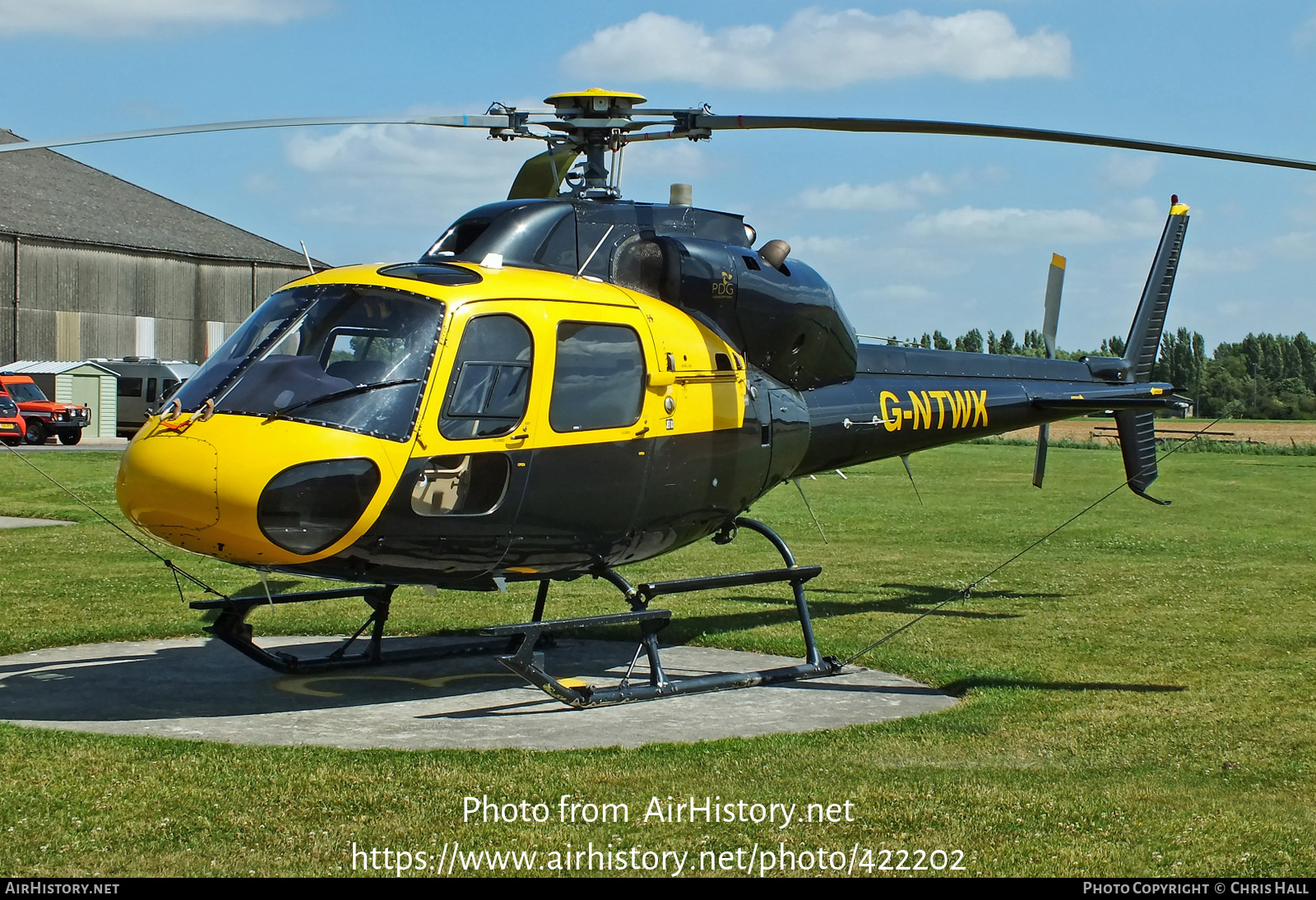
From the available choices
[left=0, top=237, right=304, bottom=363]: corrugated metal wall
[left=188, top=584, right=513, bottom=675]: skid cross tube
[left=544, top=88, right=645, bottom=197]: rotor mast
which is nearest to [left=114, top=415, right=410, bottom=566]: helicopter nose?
[left=188, top=584, right=513, bottom=675]: skid cross tube

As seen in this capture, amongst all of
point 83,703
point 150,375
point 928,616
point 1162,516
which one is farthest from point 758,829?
point 150,375

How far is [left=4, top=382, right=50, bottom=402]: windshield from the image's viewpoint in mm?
43625

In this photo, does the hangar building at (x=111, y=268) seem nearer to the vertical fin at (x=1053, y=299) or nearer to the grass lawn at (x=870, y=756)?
the grass lawn at (x=870, y=756)

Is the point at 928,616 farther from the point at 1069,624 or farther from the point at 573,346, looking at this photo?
the point at 573,346

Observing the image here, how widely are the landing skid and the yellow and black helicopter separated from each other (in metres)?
0.03

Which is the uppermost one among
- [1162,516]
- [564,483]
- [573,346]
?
[573,346]

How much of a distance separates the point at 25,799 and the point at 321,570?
2145 millimetres

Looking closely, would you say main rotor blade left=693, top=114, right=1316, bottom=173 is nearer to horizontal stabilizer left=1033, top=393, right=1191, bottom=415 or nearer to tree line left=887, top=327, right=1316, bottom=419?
horizontal stabilizer left=1033, top=393, right=1191, bottom=415

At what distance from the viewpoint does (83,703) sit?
9.16 meters

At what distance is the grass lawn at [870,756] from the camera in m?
6.20

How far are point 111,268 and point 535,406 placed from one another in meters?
54.1

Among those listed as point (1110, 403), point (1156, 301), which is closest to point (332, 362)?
point (1110, 403)

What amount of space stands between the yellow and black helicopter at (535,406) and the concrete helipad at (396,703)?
30 centimetres

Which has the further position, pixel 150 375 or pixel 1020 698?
pixel 150 375
